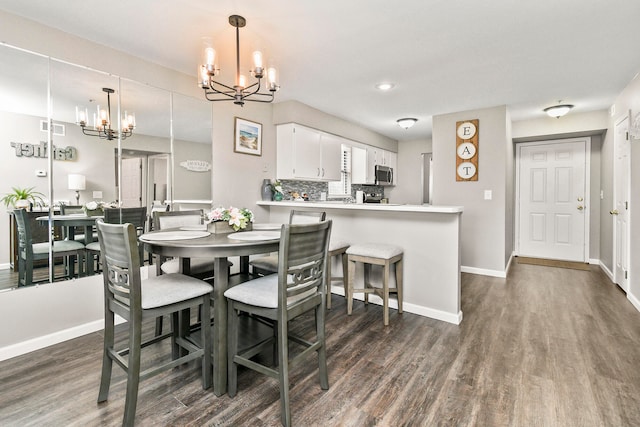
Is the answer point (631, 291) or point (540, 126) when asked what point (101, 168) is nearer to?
point (631, 291)

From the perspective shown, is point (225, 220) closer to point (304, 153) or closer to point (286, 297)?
point (286, 297)

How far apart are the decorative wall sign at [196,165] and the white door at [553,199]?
17.1 feet

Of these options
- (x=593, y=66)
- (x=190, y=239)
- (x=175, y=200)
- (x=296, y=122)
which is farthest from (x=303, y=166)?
(x=593, y=66)

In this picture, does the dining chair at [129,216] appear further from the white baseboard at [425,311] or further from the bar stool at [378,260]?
the white baseboard at [425,311]

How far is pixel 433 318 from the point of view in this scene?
2.90 m

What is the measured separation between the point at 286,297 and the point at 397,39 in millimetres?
2182

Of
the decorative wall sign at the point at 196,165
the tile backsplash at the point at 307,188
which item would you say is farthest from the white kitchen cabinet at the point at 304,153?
the decorative wall sign at the point at 196,165

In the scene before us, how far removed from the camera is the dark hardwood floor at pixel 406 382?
1604 mm

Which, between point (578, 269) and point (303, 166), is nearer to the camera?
point (303, 166)

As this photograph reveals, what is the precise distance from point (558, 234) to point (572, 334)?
11.5 feet

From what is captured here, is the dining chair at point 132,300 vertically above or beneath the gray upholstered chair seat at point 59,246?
beneath

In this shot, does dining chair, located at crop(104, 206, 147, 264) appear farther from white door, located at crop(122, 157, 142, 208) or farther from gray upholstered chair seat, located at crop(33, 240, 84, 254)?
gray upholstered chair seat, located at crop(33, 240, 84, 254)

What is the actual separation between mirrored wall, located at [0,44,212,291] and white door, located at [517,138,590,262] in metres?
5.40

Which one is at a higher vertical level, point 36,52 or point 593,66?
point 593,66
